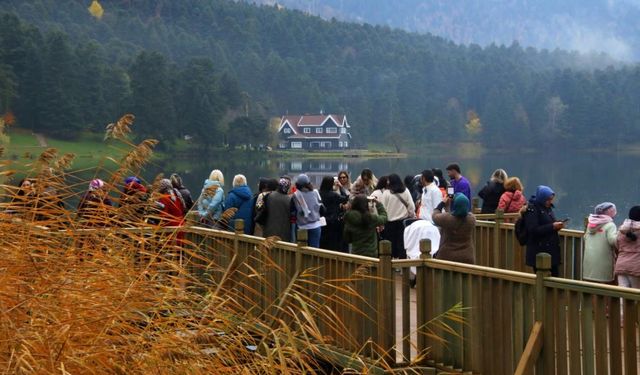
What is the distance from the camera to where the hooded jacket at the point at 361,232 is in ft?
34.9

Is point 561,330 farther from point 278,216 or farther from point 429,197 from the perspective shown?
point 429,197

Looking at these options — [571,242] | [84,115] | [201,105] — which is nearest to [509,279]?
[571,242]

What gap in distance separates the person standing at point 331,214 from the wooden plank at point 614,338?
661cm

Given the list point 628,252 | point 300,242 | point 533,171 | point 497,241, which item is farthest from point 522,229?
point 533,171

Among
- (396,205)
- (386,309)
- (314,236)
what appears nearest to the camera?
(386,309)

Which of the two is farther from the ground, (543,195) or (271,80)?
(271,80)

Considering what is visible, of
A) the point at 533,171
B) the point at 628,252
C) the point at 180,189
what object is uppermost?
the point at 533,171

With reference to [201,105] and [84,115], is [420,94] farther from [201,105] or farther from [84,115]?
[84,115]

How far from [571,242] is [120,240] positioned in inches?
255

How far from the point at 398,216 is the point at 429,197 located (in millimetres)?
492

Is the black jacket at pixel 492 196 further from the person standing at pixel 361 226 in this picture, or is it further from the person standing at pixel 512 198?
the person standing at pixel 361 226

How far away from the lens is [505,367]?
269 inches

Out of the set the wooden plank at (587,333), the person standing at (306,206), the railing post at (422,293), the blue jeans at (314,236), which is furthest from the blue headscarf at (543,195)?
the wooden plank at (587,333)

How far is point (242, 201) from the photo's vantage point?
38.1 ft
